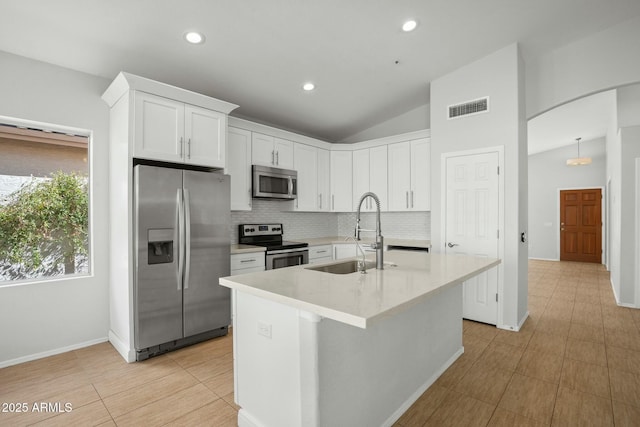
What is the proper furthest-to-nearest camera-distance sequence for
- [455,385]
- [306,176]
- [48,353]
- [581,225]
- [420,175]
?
[581,225]
[306,176]
[420,175]
[48,353]
[455,385]

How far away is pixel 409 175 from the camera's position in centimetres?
474

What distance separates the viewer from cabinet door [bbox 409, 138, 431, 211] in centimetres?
456

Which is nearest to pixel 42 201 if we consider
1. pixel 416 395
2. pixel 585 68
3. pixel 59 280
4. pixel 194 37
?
pixel 59 280

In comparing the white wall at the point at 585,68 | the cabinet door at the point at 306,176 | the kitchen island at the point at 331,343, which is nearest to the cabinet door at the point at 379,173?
the cabinet door at the point at 306,176

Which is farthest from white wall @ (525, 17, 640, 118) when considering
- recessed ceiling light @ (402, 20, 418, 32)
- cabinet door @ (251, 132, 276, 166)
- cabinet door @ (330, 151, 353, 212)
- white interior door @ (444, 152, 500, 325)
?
cabinet door @ (251, 132, 276, 166)

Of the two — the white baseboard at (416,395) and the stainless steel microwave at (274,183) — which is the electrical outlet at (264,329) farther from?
the stainless steel microwave at (274,183)

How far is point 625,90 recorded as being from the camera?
4.18m

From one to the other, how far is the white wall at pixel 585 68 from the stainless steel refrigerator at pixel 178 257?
400 cm

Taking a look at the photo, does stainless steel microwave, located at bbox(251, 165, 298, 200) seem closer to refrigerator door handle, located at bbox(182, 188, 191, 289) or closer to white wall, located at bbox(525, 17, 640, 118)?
refrigerator door handle, located at bbox(182, 188, 191, 289)

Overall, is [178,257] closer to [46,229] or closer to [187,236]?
[187,236]

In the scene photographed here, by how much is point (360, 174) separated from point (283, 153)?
139 cm

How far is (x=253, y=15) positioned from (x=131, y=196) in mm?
1920

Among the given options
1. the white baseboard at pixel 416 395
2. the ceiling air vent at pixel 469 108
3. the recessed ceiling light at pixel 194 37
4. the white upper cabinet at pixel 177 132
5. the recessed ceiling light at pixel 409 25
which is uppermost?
the recessed ceiling light at pixel 409 25

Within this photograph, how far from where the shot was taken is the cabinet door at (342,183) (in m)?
5.32
